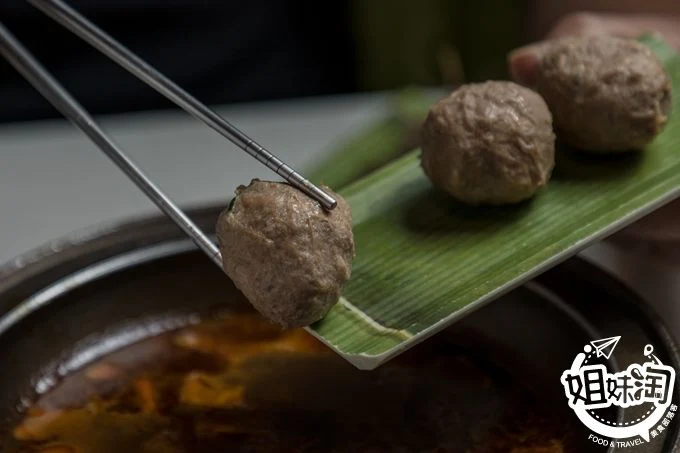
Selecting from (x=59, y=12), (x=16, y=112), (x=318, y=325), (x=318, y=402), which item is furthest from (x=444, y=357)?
(x=16, y=112)

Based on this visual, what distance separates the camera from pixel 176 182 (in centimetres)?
230

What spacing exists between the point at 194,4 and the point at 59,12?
1252 mm

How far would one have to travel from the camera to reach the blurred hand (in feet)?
4.97

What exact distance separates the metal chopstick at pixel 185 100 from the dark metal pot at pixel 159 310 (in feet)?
1.47

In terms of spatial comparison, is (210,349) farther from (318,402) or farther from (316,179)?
(316,179)

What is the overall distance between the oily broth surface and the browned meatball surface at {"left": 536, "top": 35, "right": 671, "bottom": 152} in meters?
0.40

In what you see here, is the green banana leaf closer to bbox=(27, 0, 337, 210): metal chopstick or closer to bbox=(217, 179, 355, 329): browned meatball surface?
bbox=(217, 179, 355, 329): browned meatball surface

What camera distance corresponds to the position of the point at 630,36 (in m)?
1.74

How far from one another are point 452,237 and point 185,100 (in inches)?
17.3

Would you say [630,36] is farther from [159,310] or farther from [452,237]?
[159,310]

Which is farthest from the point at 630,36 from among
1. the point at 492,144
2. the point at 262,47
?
the point at 262,47

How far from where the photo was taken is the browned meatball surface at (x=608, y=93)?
1.35 m

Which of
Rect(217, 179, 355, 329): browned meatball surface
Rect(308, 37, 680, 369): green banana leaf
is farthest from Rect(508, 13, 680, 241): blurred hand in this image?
Rect(217, 179, 355, 329): browned meatball surface

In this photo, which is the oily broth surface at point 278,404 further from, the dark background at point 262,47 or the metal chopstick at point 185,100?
the dark background at point 262,47
